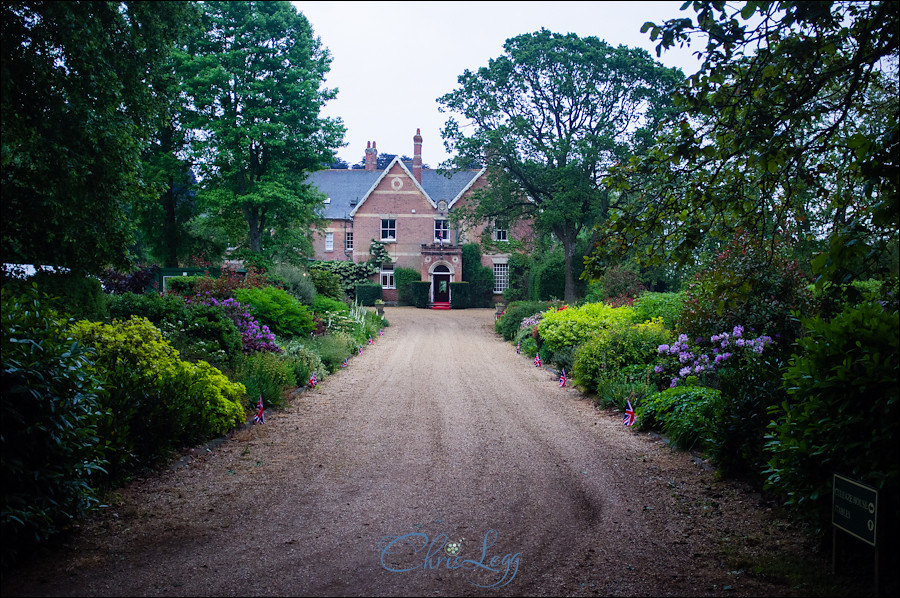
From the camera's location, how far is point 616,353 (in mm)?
11805

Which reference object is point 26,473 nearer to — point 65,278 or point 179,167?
point 65,278

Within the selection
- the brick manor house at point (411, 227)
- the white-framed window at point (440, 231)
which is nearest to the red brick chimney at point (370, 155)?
the brick manor house at point (411, 227)

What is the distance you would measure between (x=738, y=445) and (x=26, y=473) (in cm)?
630

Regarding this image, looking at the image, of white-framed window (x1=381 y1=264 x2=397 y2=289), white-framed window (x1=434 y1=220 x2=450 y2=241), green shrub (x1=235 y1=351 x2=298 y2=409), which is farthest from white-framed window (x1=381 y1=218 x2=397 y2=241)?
green shrub (x1=235 y1=351 x2=298 y2=409)

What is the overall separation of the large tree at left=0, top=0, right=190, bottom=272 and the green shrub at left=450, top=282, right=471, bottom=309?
108 ft

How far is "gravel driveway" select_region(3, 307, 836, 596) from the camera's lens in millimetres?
4199

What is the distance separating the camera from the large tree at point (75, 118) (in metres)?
5.48

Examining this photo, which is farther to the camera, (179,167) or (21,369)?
(179,167)

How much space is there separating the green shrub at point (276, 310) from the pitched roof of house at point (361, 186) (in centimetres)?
2777

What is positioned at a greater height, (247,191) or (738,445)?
(247,191)

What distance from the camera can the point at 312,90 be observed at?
2177cm

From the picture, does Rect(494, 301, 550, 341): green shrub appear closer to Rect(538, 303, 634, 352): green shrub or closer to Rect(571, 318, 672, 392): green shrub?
Rect(538, 303, 634, 352): green shrub

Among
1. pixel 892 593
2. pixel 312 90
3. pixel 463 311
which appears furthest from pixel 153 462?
pixel 463 311

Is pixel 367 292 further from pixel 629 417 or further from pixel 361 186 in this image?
pixel 629 417
